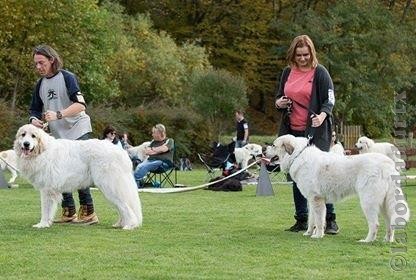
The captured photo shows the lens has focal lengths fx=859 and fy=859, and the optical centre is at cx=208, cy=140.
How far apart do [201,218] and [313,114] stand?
8.15 ft

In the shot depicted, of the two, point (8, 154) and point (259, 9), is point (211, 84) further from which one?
point (8, 154)

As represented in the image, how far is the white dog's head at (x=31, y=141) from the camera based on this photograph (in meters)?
9.12

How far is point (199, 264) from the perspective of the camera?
675cm

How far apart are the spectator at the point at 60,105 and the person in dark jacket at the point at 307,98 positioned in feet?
7.27

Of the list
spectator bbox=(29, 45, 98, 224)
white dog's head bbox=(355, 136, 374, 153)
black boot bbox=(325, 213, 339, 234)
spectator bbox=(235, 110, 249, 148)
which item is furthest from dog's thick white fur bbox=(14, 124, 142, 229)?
spectator bbox=(235, 110, 249, 148)

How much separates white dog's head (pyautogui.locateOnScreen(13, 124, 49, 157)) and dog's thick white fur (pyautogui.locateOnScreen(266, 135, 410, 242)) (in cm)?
243

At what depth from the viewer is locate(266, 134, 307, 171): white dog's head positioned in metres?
8.68

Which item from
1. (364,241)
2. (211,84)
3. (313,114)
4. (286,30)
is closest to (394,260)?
(364,241)

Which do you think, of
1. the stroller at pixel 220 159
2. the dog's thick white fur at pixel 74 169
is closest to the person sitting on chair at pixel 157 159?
the stroller at pixel 220 159

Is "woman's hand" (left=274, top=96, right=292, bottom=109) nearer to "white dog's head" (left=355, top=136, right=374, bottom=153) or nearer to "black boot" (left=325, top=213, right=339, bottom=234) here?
"black boot" (left=325, top=213, right=339, bottom=234)

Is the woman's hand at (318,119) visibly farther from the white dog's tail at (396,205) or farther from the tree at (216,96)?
the tree at (216,96)

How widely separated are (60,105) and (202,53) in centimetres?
2930

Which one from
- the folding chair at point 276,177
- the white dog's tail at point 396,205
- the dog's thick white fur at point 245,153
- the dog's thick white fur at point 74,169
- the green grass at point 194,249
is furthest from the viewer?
the dog's thick white fur at point 245,153

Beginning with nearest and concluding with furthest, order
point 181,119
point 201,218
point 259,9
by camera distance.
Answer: point 201,218, point 181,119, point 259,9
